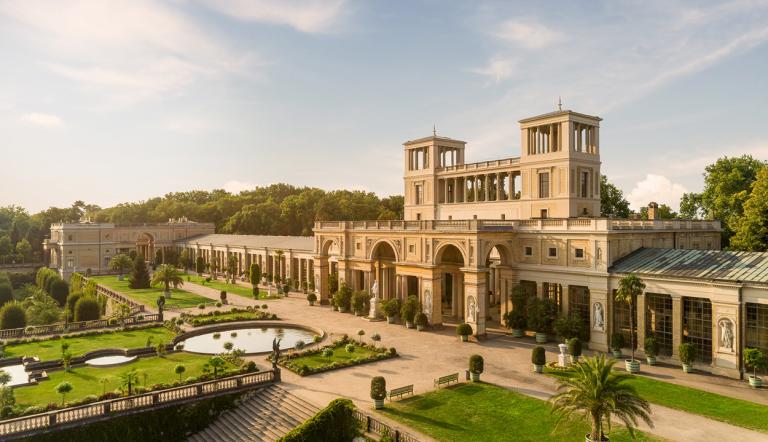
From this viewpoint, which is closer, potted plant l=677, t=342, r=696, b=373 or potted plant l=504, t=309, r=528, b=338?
potted plant l=677, t=342, r=696, b=373

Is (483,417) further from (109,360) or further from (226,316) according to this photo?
(226,316)

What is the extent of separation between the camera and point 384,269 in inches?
2119

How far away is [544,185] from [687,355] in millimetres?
23079

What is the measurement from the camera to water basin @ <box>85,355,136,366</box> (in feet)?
113

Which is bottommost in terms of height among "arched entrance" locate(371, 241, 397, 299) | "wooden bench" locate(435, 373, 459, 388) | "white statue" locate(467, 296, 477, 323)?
"wooden bench" locate(435, 373, 459, 388)

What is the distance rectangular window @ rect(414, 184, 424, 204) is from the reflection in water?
2514 centimetres

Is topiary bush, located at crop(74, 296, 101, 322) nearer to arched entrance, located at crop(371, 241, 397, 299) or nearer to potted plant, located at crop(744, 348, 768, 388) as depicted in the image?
arched entrance, located at crop(371, 241, 397, 299)

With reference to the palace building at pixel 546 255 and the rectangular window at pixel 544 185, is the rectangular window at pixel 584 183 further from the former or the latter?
the rectangular window at pixel 544 185

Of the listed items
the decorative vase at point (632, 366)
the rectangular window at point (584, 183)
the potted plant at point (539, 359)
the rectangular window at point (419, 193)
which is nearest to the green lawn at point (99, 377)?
the potted plant at point (539, 359)

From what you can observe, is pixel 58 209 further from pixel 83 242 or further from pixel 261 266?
pixel 261 266

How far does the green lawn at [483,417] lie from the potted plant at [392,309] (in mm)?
18414

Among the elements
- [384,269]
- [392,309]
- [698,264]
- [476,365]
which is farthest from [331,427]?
[384,269]

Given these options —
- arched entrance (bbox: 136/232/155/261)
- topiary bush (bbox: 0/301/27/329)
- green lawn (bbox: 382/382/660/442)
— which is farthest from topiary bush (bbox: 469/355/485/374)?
arched entrance (bbox: 136/232/155/261)

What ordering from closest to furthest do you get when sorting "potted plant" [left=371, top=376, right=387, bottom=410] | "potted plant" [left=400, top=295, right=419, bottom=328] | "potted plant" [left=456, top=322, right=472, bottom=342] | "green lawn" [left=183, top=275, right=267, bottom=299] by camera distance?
"potted plant" [left=371, top=376, right=387, bottom=410] → "potted plant" [left=456, top=322, right=472, bottom=342] → "potted plant" [left=400, top=295, right=419, bottom=328] → "green lawn" [left=183, top=275, right=267, bottom=299]
